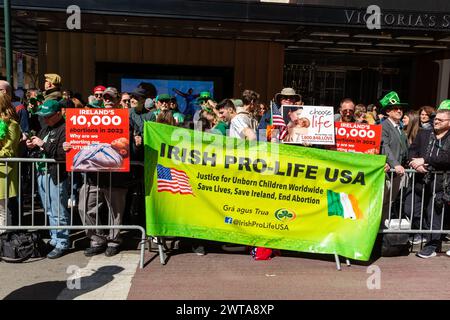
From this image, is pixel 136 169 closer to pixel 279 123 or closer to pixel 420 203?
pixel 279 123

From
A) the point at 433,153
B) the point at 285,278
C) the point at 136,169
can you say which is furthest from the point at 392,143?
the point at 136,169

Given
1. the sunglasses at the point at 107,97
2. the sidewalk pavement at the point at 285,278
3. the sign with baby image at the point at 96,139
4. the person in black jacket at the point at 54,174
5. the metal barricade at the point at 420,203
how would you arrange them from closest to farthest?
the sidewalk pavement at the point at 285,278, the sign with baby image at the point at 96,139, the person in black jacket at the point at 54,174, the metal barricade at the point at 420,203, the sunglasses at the point at 107,97

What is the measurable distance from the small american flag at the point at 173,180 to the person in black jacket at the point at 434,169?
2999 mm

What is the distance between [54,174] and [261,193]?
2536mm

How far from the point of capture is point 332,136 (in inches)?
235

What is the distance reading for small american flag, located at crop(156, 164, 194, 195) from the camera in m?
5.66

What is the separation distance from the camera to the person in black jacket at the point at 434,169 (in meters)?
6.16

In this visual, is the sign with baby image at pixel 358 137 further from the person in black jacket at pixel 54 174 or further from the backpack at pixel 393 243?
the person in black jacket at pixel 54 174

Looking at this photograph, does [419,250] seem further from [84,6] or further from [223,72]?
[223,72]

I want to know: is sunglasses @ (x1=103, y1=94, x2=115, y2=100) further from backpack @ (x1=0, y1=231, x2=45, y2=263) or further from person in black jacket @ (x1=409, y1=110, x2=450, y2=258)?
person in black jacket @ (x1=409, y1=110, x2=450, y2=258)

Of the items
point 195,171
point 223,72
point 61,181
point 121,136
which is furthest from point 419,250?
point 223,72

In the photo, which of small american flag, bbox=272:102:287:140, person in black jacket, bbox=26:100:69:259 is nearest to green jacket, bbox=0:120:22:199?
person in black jacket, bbox=26:100:69:259

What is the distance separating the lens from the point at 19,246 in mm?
5609

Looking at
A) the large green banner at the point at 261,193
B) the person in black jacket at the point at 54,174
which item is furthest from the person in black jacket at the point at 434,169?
the person in black jacket at the point at 54,174
